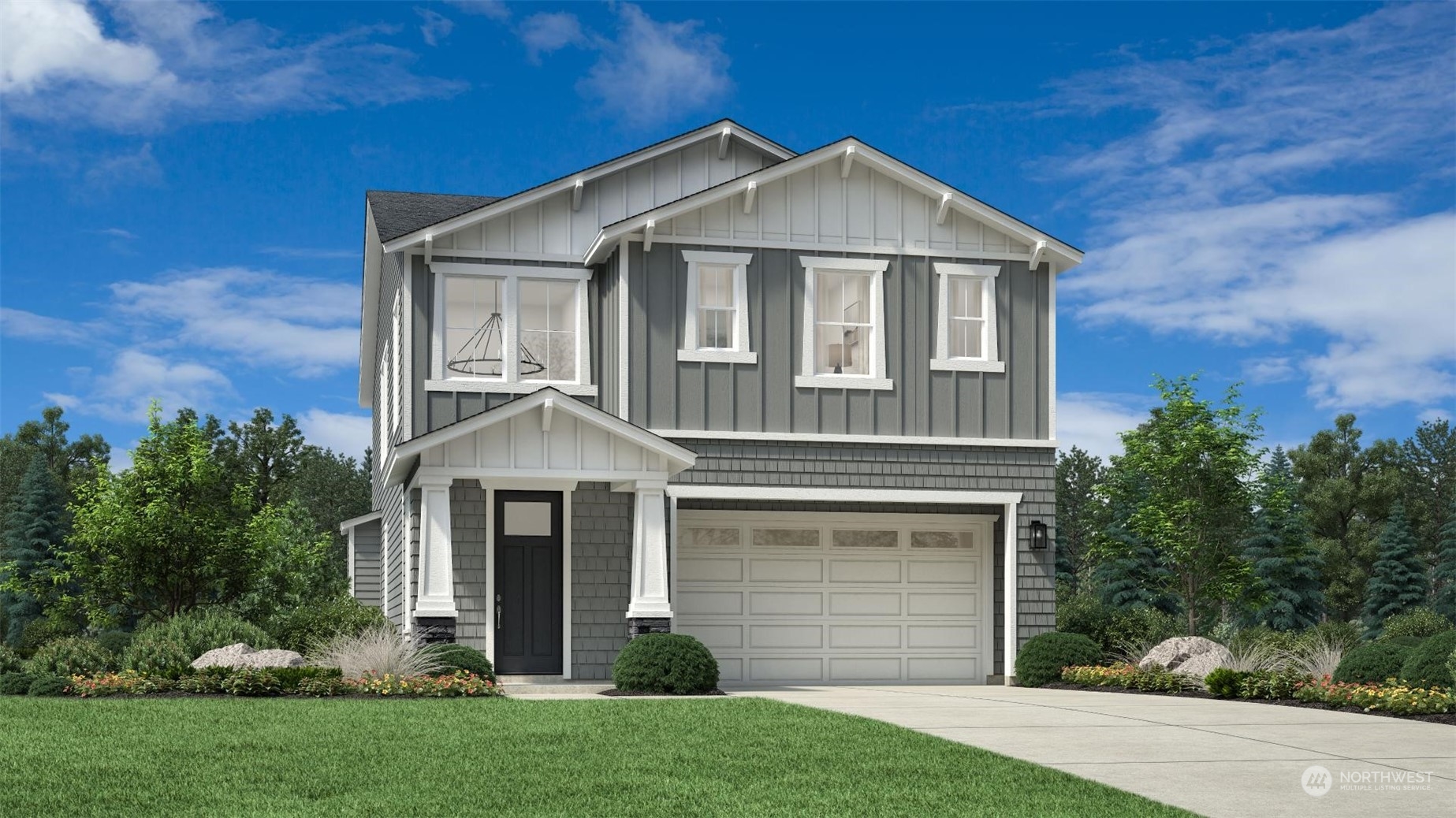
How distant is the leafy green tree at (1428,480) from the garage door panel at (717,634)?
4240 centimetres

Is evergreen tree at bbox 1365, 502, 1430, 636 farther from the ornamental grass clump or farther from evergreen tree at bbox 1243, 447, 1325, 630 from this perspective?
the ornamental grass clump

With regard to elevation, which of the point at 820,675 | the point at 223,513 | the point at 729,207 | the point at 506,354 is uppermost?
the point at 729,207

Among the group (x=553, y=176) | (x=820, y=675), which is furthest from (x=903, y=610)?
(x=553, y=176)

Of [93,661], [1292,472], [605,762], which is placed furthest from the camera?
[1292,472]

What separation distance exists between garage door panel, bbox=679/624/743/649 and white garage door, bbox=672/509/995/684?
12mm

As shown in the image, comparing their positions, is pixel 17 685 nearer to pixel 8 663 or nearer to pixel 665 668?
pixel 8 663

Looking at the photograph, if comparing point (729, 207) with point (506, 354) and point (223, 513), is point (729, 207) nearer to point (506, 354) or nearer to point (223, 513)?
point (506, 354)

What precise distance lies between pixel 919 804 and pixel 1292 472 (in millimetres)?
54145

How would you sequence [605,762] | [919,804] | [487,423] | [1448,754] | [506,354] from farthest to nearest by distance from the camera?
1. [506,354]
2. [487,423]
3. [1448,754]
4. [605,762]
5. [919,804]

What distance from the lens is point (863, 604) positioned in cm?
2219

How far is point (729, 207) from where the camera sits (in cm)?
2133

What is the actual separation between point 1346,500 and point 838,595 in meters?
38.7

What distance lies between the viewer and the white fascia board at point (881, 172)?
20.8m

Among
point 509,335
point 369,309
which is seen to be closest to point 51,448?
point 369,309
